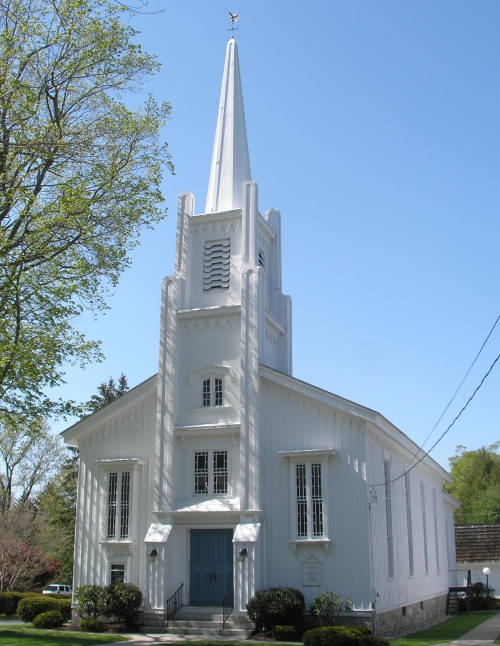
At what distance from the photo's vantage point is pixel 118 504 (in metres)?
24.0

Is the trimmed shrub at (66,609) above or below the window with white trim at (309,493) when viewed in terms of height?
below

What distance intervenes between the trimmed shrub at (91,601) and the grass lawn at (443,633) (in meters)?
8.85

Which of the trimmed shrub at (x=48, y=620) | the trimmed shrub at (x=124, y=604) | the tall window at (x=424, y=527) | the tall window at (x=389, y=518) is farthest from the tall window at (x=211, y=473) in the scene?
the tall window at (x=424, y=527)

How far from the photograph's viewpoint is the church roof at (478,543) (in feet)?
143

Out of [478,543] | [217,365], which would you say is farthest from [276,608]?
[478,543]

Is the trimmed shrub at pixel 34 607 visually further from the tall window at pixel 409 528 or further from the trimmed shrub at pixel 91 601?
the tall window at pixel 409 528

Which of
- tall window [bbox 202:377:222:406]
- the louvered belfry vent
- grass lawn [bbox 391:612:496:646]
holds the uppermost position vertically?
the louvered belfry vent

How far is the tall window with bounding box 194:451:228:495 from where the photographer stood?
23.2 m

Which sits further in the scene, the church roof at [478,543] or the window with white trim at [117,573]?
the church roof at [478,543]

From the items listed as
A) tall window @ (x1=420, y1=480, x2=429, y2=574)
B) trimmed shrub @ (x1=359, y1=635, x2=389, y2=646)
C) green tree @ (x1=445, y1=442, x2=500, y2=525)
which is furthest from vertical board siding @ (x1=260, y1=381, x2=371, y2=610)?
green tree @ (x1=445, y1=442, x2=500, y2=525)

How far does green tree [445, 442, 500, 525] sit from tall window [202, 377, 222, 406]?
49.2 m

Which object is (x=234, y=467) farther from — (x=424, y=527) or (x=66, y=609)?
(x=424, y=527)

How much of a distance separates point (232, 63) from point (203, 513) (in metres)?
18.3

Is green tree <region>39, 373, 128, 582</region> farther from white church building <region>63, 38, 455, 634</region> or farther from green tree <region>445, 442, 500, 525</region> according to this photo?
green tree <region>445, 442, 500, 525</region>
